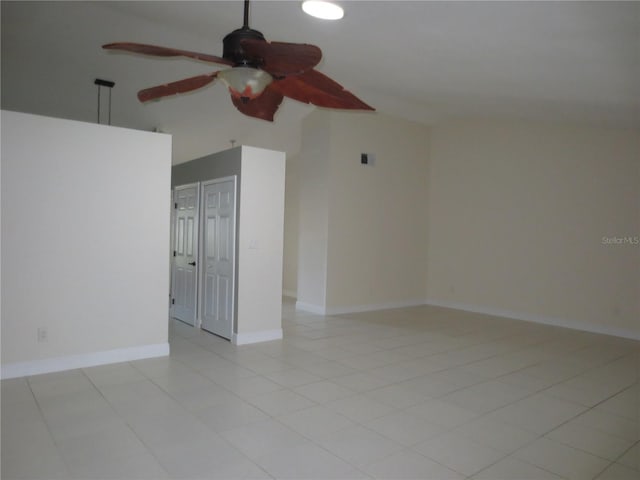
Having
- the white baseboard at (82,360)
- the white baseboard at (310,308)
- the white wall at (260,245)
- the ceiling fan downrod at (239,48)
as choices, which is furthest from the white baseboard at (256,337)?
the ceiling fan downrod at (239,48)

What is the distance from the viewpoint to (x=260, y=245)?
18.1ft

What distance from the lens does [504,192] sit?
7656mm

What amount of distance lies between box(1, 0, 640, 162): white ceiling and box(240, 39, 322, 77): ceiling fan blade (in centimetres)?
170

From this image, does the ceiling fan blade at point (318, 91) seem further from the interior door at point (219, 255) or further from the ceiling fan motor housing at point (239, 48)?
the interior door at point (219, 255)

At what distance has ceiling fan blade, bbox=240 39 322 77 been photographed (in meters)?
1.91

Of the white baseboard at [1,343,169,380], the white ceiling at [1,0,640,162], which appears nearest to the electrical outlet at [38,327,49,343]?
the white baseboard at [1,343,169,380]

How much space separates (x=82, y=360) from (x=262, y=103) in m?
3.30

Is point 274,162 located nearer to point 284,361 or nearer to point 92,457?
point 284,361

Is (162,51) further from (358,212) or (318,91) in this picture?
(358,212)

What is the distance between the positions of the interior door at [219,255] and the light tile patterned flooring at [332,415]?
0.42 m

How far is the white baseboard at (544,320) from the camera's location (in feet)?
20.5

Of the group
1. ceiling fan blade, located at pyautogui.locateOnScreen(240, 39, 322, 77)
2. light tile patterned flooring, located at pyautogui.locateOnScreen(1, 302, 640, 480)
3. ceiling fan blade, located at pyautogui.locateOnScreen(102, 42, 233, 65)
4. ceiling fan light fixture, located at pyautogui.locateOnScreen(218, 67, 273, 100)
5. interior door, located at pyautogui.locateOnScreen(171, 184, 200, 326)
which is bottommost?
light tile patterned flooring, located at pyautogui.locateOnScreen(1, 302, 640, 480)

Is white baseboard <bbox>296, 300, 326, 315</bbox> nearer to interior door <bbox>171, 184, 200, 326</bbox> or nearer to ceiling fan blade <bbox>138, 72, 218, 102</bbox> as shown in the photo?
interior door <bbox>171, 184, 200, 326</bbox>

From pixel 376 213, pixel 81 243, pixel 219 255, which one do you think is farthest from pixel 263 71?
pixel 376 213
